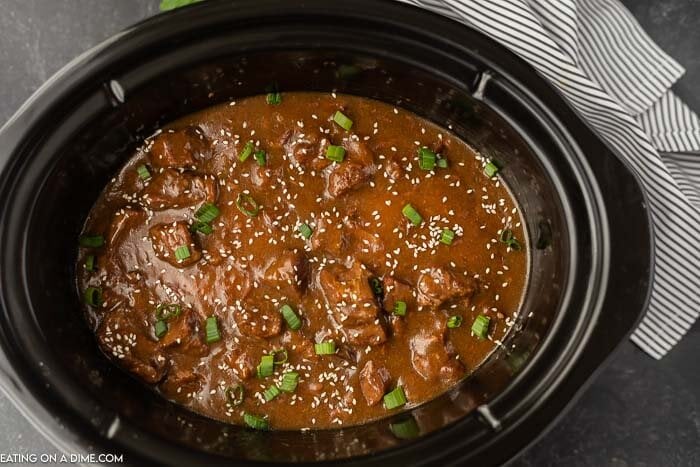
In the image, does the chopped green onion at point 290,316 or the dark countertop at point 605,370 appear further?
the dark countertop at point 605,370

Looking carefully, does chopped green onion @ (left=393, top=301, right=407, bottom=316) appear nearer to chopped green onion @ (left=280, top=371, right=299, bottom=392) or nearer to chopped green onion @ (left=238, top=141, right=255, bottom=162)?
chopped green onion @ (left=280, top=371, right=299, bottom=392)

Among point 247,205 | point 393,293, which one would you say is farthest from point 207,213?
point 393,293

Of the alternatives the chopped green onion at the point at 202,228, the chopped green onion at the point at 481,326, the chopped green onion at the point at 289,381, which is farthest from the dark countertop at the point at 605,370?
the chopped green onion at the point at 289,381

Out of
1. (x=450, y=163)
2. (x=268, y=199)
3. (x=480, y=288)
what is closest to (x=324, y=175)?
(x=268, y=199)

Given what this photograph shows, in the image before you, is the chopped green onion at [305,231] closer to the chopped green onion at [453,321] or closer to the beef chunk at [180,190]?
the beef chunk at [180,190]

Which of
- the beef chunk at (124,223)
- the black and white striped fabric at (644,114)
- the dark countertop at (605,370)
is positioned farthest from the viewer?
the dark countertop at (605,370)

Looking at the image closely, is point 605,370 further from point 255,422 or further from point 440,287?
point 255,422
